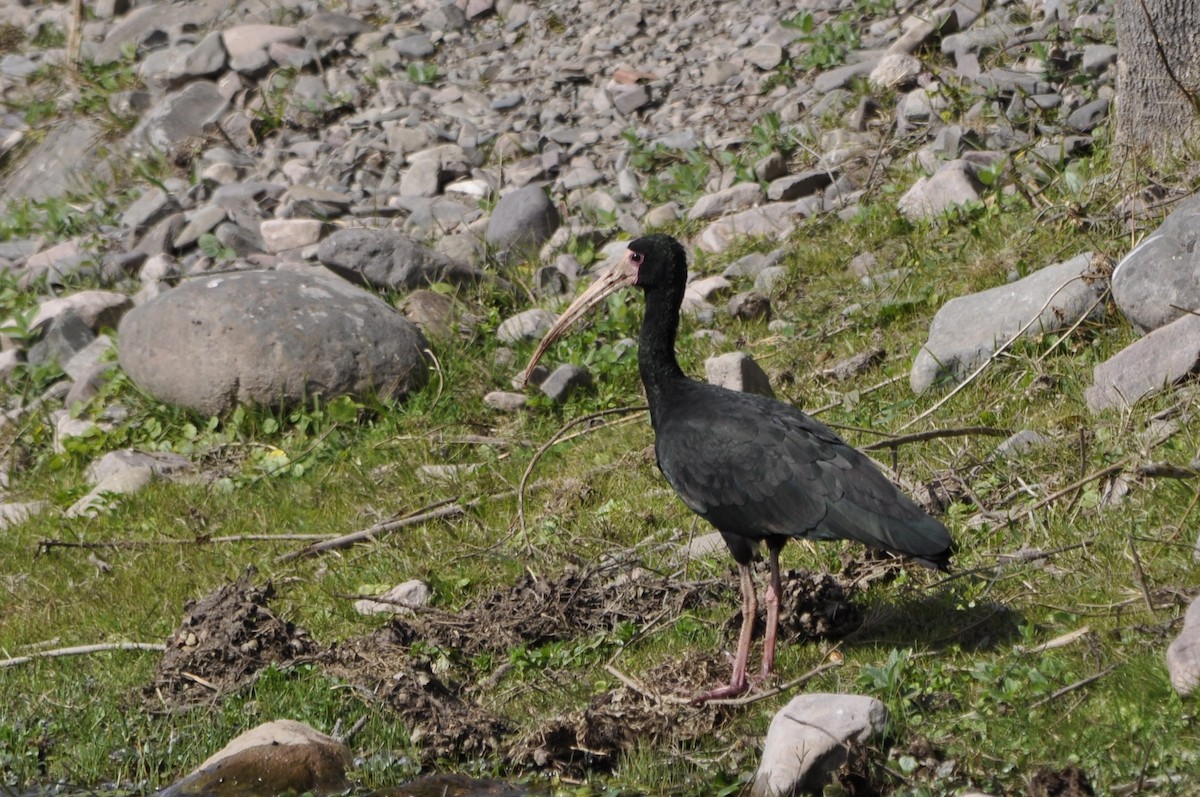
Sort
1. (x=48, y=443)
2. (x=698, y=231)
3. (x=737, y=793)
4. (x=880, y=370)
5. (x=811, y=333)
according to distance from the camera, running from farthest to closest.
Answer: (x=698, y=231), (x=48, y=443), (x=811, y=333), (x=880, y=370), (x=737, y=793)

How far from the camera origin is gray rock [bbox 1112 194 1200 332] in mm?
6902

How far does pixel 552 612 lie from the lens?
6293 millimetres

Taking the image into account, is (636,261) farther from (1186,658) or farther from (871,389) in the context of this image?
(1186,658)

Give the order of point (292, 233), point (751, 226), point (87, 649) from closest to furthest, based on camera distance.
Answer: point (87, 649)
point (751, 226)
point (292, 233)

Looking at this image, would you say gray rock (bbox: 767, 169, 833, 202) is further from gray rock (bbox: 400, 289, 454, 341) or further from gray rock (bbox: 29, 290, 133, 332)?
gray rock (bbox: 29, 290, 133, 332)

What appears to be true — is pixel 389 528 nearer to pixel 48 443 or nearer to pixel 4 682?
pixel 4 682

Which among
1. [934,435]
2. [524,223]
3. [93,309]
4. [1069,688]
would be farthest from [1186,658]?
[93,309]

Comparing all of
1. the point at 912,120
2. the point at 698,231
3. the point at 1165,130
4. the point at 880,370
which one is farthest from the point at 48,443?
the point at 1165,130

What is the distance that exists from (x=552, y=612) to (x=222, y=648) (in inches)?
56.2

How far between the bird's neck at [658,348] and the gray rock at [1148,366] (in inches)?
82.7

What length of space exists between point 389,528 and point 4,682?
2.03 m

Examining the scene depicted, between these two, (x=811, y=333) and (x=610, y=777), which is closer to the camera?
(x=610, y=777)

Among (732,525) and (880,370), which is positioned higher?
(732,525)

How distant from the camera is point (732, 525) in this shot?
5695 mm
